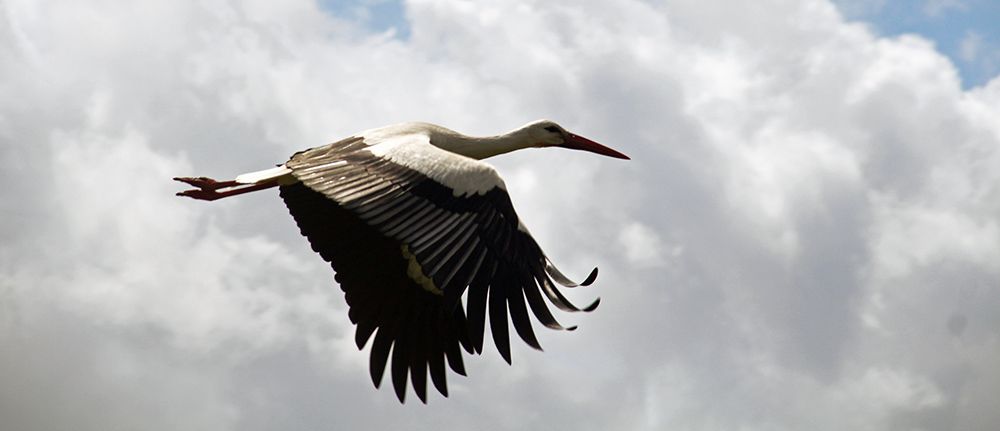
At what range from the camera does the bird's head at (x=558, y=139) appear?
13834 millimetres

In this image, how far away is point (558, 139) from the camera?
14.1 m

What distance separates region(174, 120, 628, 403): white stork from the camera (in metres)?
10.2

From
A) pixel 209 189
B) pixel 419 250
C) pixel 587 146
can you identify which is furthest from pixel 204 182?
pixel 587 146

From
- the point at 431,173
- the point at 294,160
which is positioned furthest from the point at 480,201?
the point at 294,160

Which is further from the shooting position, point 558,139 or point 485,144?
point 558,139

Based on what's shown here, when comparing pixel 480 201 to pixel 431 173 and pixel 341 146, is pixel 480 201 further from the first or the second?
pixel 341 146

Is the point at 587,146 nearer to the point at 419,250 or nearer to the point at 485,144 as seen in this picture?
the point at 485,144

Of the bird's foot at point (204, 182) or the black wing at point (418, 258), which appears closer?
the black wing at point (418, 258)

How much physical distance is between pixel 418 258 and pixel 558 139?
448 cm

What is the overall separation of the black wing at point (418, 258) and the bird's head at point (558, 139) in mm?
2790

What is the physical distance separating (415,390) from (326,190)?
1.74 meters

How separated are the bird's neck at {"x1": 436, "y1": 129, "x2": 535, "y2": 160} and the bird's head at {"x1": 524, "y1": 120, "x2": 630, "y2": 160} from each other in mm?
106

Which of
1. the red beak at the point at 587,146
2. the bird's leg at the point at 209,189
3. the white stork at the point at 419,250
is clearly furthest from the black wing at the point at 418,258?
the red beak at the point at 587,146

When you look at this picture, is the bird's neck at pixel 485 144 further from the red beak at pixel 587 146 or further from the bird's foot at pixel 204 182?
the bird's foot at pixel 204 182
